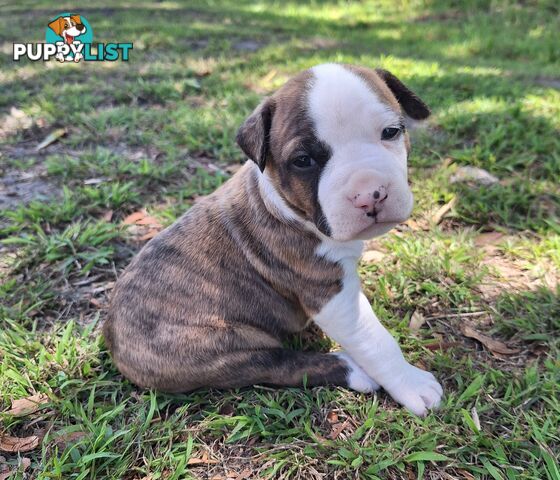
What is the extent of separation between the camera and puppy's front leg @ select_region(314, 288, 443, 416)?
9.25 feet

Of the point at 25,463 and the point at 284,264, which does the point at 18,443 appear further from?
the point at 284,264

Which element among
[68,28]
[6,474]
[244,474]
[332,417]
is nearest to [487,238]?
[332,417]

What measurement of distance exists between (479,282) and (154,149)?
3.70 meters

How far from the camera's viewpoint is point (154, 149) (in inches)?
217

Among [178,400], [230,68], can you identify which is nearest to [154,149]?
[230,68]

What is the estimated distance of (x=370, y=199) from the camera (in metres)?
2.36

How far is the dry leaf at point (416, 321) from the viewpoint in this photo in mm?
3363

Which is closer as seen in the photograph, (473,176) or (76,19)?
(473,176)

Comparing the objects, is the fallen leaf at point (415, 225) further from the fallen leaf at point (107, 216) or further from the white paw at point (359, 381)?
the fallen leaf at point (107, 216)

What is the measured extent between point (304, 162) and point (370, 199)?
0.43m

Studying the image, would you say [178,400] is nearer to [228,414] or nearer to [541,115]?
[228,414]

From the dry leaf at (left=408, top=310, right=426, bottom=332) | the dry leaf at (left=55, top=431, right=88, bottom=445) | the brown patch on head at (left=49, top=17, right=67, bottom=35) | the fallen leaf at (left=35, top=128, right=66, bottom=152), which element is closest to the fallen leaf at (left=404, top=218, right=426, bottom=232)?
the dry leaf at (left=408, top=310, right=426, bottom=332)

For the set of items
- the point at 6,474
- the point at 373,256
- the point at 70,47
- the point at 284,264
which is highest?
the point at 70,47

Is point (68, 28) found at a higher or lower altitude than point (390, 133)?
lower
